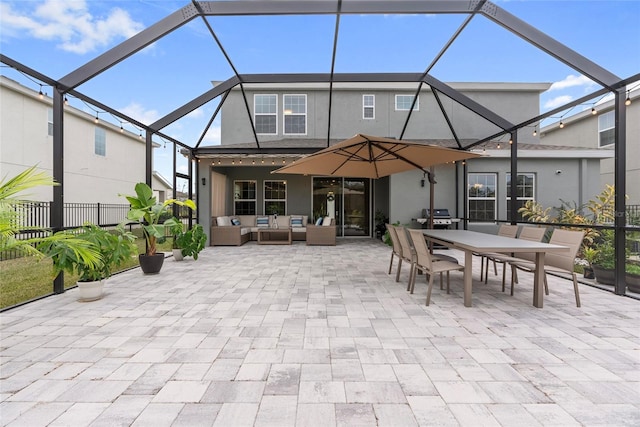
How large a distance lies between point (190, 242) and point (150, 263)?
4.25 feet

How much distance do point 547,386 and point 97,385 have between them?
10.7 ft

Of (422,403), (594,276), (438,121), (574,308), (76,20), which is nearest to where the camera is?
(422,403)

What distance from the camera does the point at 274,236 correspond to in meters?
10.9

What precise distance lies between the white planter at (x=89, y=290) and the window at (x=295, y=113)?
9.34 metres

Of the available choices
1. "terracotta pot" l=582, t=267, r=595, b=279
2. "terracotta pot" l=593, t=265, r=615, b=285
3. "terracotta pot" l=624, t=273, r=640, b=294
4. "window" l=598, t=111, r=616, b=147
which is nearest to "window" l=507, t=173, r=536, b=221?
"terracotta pot" l=582, t=267, r=595, b=279

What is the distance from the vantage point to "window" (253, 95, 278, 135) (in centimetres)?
1185

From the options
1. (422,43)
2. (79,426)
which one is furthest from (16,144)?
(422,43)

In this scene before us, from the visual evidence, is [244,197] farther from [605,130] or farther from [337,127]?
[605,130]

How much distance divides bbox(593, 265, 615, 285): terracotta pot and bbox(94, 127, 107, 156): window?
55.9 feet

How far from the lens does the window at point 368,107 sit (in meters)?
12.0

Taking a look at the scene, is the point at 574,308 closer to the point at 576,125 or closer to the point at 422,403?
the point at 422,403

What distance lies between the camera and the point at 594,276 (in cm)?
512

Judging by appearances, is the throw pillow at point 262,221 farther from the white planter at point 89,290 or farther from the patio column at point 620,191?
the patio column at point 620,191

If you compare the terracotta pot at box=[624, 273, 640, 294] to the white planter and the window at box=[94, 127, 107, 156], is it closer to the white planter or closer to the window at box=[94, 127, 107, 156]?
the white planter
